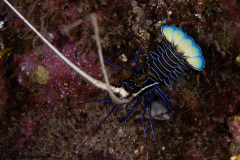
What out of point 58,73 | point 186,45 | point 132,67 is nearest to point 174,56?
point 186,45

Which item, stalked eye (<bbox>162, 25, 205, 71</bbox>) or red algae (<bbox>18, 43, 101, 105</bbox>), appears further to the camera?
red algae (<bbox>18, 43, 101, 105</bbox>)

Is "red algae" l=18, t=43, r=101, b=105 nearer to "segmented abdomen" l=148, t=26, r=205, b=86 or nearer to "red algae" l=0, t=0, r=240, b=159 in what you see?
"red algae" l=0, t=0, r=240, b=159

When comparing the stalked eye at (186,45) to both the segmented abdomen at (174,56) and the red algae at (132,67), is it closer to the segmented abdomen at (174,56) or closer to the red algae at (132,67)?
the segmented abdomen at (174,56)

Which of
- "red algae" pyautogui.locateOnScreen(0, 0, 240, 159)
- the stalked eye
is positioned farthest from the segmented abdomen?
"red algae" pyautogui.locateOnScreen(0, 0, 240, 159)

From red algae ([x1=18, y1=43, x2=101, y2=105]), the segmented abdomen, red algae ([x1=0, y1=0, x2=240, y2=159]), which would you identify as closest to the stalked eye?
the segmented abdomen

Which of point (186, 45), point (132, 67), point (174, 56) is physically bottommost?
point (132, 67)

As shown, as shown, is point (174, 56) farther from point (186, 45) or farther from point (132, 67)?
point (132, 67)

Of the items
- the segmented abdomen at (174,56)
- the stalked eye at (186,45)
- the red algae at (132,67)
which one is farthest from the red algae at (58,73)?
the stalked eye at (186,45)

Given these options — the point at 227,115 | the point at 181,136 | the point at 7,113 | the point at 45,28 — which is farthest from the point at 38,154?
the point at 227,115

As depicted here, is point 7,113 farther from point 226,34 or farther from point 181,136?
point 226,34
